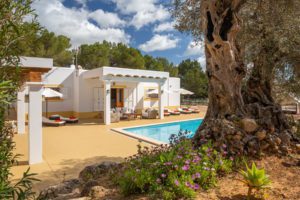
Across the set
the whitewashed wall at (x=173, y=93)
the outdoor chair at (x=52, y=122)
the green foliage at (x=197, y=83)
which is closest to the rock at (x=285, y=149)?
the outdoor chair at (x=52, y=122)

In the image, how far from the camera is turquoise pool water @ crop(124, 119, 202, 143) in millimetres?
12661

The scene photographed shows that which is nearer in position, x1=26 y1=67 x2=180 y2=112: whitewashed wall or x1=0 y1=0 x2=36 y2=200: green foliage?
x1=0 y1=0 x2=36 y2=200: green foliage

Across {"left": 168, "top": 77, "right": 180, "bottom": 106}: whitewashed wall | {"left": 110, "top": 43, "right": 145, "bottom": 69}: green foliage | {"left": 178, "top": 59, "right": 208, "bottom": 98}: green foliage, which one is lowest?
{"left": 168, "top": 77, "right": 180, "bottom": 106}: whitewashed wall

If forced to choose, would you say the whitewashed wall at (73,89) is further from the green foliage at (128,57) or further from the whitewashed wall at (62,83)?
the green foliage at (128,57)

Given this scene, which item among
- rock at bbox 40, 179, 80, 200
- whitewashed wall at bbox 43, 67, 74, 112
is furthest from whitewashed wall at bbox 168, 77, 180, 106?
rock at bbox 40, 179, 80, 200

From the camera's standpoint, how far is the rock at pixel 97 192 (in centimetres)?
343

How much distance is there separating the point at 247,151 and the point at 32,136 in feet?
21.2

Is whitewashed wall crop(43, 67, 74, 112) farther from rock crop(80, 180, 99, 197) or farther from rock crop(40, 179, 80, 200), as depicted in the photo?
rock crop(80, 180, 99, 197)

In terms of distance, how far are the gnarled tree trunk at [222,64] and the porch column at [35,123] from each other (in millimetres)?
5267

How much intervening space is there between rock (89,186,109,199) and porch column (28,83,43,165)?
4.39m

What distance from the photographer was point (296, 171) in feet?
A: 13.4

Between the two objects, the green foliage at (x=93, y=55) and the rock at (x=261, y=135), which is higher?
the green foliage at (x=93, y=55)

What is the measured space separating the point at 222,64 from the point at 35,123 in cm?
610

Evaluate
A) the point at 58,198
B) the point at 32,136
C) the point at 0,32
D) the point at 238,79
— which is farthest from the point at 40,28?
the point at 32,136
